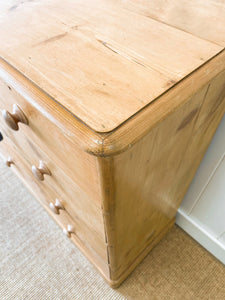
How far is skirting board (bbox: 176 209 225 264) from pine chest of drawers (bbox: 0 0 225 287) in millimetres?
505

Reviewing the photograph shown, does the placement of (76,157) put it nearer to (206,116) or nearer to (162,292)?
(206,116)

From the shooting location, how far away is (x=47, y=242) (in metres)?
1.00

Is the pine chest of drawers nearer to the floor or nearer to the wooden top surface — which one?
the wooden top surface

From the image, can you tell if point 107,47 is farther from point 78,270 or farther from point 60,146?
point 78,270

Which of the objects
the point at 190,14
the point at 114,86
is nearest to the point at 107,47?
the point at 114,86

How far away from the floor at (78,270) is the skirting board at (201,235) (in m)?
0.03

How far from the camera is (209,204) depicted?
32.0 inches

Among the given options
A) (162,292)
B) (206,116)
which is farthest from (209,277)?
(206,116)

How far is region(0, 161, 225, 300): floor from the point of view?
874 millimetres

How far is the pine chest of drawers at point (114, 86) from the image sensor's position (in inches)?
11.1

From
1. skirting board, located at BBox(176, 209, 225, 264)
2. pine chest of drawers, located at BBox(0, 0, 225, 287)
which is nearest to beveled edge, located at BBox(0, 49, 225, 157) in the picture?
pine chest of drawers, located at BBox(0, 0, 225, 287)

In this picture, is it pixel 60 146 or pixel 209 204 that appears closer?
pixel 60 146

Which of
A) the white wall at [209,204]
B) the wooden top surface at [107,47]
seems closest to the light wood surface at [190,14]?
the wooden top surface at [107,47]

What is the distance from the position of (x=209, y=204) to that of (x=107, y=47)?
671 millimetres
